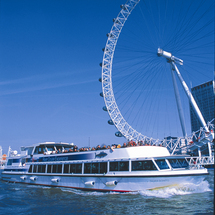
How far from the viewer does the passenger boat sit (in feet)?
56.4

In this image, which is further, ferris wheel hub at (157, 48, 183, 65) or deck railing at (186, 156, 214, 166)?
ferris wheel hub at (157, 48, 183, 65)

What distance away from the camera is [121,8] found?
35281 millimetres

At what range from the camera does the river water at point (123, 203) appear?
13.7 meters

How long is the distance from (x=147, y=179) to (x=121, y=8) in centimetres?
2770

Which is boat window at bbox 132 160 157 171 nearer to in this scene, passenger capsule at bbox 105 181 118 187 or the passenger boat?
the passenger boat

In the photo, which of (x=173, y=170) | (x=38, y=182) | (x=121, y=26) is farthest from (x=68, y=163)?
(x=121, y=26)

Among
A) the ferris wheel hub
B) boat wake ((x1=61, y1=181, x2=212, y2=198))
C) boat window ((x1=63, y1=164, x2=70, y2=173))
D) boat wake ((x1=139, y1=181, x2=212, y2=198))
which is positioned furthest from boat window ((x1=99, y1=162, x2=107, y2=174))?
the ferris wheel hub

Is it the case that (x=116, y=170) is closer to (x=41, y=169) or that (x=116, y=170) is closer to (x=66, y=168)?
(x=66, y=168)

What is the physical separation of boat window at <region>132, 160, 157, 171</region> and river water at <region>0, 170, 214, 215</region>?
1.86 metres

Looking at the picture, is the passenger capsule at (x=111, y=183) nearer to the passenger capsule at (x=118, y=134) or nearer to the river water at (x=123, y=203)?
the river water at (x=123, y=203)

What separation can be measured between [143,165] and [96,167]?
4.83 m

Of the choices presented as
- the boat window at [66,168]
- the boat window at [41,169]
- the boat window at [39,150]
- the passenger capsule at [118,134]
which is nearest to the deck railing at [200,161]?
the passenger capsule at [118,134]

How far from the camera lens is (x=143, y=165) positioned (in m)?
18.4

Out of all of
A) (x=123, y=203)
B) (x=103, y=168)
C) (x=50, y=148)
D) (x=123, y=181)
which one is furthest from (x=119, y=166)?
(x=50, y=148)
